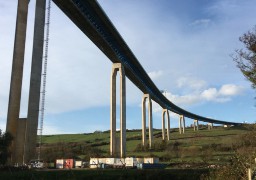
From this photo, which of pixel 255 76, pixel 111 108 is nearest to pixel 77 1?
pixel 111 108

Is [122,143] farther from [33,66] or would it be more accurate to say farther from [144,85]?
[33,66]

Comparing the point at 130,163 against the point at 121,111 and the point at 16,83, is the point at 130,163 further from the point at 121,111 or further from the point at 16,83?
the point at 16,83

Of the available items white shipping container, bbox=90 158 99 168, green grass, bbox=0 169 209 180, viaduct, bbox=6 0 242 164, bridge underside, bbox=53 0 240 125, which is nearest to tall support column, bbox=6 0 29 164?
viaduct, bbox=6 0 242 164

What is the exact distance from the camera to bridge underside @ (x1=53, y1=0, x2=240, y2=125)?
56969mm

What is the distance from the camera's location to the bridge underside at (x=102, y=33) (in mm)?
56969

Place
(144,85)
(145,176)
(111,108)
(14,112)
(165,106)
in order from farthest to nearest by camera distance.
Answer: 1. (165,106)
2. (144,85)
3. (111,108)
4. (14,112)
5. (145,176)

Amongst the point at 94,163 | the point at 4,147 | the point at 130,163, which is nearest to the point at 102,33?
the point at 94,163

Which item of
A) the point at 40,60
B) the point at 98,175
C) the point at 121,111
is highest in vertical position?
the point at 40,60

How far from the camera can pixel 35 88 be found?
47.6m

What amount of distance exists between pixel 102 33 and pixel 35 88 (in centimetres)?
2410

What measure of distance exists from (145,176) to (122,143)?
47.9 m

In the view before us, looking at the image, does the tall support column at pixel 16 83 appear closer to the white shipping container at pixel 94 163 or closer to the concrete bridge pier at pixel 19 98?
the concrete bridge pier at pixel 19 98

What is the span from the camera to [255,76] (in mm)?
23234

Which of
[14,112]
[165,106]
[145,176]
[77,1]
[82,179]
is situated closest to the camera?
[82,179]
